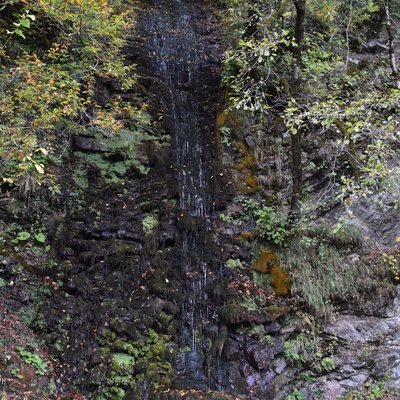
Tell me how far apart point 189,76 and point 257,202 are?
554 cm

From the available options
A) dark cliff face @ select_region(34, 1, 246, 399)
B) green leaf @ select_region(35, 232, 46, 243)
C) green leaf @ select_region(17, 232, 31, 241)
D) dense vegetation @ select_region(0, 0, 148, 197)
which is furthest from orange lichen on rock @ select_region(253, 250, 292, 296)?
green leaf @ select_region(17, 232, 31, 241)

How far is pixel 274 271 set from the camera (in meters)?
7.38

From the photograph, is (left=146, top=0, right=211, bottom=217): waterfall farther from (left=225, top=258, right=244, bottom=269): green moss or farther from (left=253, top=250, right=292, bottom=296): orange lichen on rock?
(left=253, top=250, right=292, bottom=296): orange lichen on rock

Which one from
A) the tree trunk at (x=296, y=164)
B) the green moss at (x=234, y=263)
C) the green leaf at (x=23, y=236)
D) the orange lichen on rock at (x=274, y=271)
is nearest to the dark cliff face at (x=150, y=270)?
the green moss at (x=234, y=263)

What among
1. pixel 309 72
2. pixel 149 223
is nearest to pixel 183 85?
pixel 309 72

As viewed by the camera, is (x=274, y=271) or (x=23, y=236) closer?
(x=23, y=236)

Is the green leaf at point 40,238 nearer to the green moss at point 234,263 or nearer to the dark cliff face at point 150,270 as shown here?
the dark cliff face at point 150,270

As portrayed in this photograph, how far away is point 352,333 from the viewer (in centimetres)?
662

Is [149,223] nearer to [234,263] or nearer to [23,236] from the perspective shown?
[234,263]

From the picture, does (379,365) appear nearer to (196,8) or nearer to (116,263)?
(116,263)

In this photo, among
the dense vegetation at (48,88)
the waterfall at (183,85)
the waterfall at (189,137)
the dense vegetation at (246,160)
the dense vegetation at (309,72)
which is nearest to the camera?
the dense vegetation at (48,88)

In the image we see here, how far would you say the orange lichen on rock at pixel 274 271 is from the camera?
23.4 ft

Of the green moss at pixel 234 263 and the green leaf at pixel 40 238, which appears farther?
the green moss at pixel 234 263

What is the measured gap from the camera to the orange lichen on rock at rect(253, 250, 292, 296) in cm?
713
